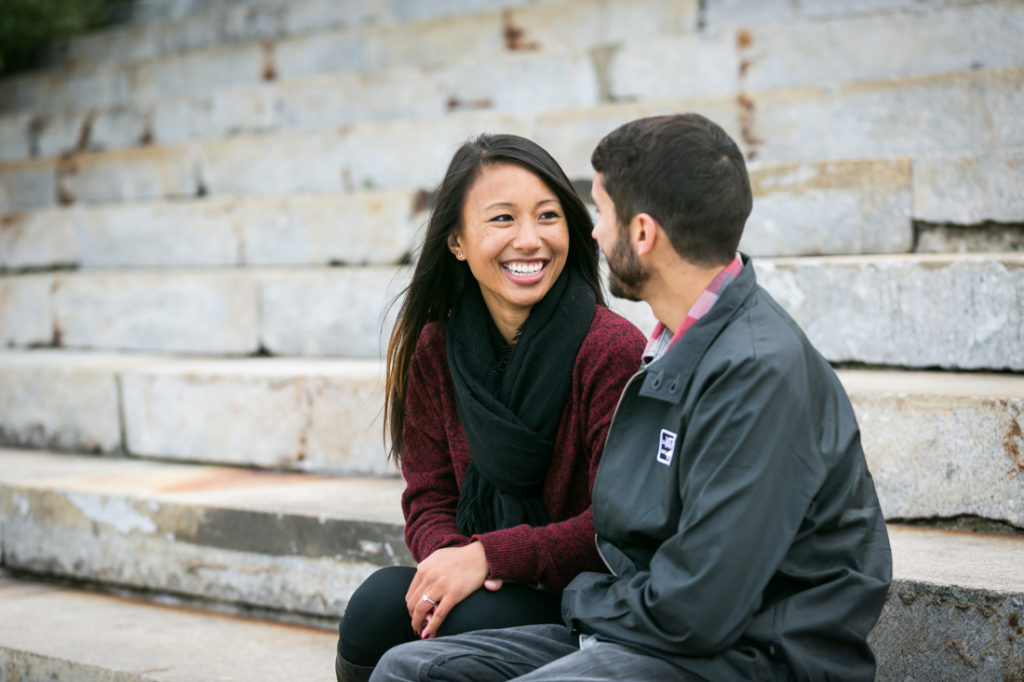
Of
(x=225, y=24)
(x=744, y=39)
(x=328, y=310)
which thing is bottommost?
(x=328, y=310)

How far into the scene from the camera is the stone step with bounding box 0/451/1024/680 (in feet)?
7.55

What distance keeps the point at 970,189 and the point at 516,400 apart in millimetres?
1902

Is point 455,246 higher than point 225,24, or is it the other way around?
point 225,24

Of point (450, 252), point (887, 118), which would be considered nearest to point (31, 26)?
point (887, 118)

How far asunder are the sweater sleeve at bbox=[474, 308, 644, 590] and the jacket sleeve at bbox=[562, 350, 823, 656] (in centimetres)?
46

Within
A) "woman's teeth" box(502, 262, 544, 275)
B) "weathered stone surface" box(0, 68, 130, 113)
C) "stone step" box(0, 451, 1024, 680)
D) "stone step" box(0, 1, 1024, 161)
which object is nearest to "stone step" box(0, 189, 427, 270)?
"stone step" box(0, 1, 1024, 161)

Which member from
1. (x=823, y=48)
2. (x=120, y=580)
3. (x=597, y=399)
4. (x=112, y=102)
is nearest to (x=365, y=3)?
(x=112, y=102)

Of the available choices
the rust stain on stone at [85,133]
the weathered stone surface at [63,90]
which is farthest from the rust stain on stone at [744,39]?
the weathered stone surface at [63,90]

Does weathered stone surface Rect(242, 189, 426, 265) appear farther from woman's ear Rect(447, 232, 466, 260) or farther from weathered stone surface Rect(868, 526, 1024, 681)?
weathered stone surface Rect(868, 526, 1024, 681)

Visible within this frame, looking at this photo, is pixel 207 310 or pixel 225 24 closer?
pixel 207 310

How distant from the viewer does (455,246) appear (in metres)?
2.52

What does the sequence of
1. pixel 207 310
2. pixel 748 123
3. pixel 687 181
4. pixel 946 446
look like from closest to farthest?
1. pixel 687 181
2. pixel 946 446
3. pixel 748 123
4. pixel 207 310

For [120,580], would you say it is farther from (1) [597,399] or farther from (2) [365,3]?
(2) [365,3]

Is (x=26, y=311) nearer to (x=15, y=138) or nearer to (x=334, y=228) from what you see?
(x=334, y=228)
